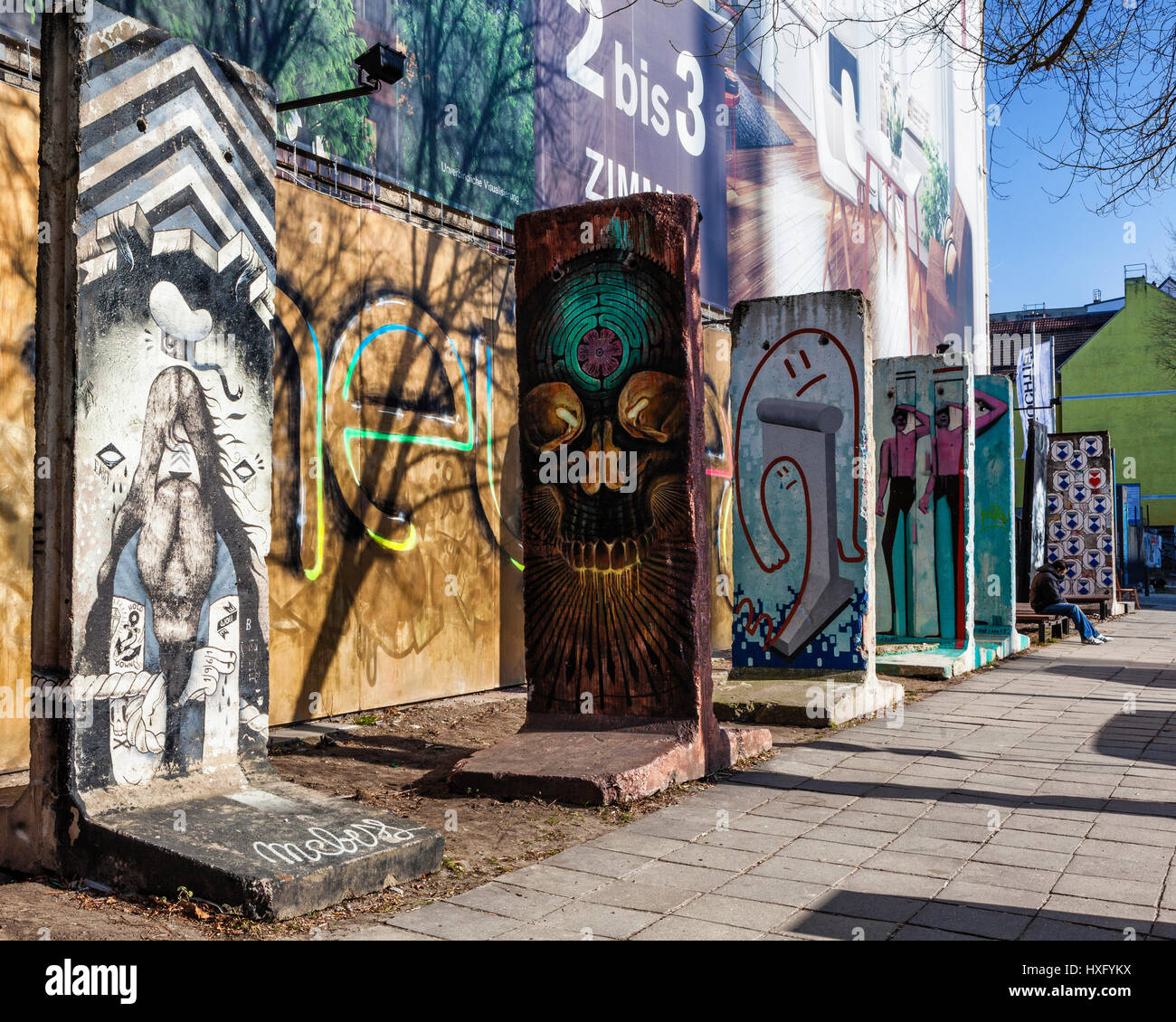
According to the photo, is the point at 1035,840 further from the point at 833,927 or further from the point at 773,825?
the point at 833,927

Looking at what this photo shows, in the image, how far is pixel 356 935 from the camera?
132 inches

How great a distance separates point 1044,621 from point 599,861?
37.0ft

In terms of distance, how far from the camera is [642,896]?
148 inches

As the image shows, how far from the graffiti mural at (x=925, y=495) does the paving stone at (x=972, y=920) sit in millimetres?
7609

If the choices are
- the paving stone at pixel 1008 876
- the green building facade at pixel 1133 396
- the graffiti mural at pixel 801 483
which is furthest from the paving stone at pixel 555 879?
the green building facade at pixel 1133 396

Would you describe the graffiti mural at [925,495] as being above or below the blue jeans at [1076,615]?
above

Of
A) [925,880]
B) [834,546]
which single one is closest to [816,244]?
[834,546]

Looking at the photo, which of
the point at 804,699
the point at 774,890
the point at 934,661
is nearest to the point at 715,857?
the point at 774,890

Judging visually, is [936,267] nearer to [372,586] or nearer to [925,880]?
[372,586]

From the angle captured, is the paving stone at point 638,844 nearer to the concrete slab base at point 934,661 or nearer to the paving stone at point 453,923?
the paving stone at point 453,923

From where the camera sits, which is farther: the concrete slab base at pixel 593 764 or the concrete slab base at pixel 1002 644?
the concrete slab base at pixel 1002 644

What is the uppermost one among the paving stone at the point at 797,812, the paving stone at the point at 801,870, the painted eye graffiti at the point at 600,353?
the painted eye graffiti at the point at 600,353

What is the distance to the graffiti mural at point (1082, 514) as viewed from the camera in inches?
735

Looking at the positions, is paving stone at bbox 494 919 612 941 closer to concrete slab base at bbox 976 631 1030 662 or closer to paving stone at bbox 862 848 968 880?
paving stone at bbox 862 848 968 880
